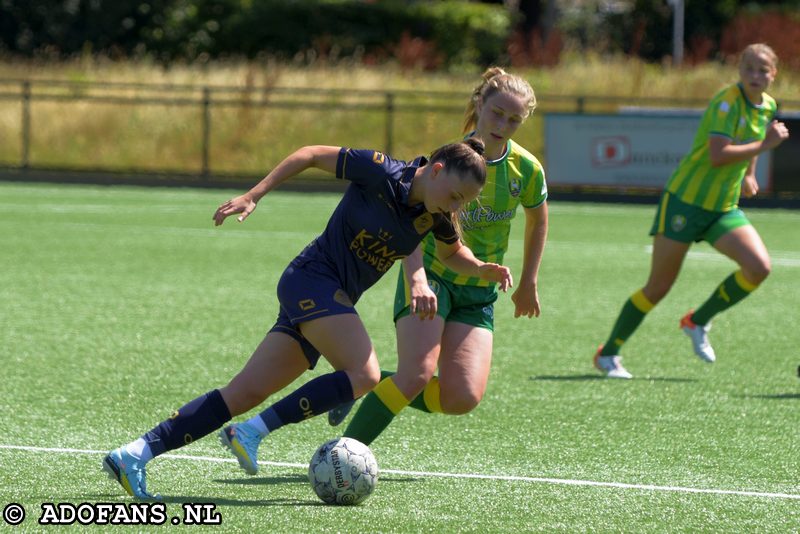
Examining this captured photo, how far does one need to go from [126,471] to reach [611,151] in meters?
19.0

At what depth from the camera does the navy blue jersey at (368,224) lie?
5684mm

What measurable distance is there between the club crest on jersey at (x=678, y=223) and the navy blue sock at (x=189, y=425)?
423 centimetres

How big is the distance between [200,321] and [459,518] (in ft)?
19.6

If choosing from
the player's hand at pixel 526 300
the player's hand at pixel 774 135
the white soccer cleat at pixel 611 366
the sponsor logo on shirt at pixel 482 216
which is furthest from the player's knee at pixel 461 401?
the player's hand at pixel 774 135

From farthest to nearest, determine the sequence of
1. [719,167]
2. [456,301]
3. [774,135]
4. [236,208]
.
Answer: [719,167]
[774,135]
[456,301]
[236,208]

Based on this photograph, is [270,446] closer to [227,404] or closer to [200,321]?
[227,404]

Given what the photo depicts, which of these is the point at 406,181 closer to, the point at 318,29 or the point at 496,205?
the point at 496,205

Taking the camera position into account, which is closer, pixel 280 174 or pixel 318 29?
pixel 280 174

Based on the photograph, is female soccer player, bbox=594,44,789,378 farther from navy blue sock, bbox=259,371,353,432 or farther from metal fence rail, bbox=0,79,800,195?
metal fence rail, bbox=0,79,800,195

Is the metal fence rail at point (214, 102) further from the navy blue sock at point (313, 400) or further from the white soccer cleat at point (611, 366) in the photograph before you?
the navy blue sock at point (313, 400)

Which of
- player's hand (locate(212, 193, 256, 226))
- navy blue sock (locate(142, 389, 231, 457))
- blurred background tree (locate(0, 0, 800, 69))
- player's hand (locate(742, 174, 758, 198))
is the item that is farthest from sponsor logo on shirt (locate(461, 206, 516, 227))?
blurred background tree (locate(0, 0, 800, 69))

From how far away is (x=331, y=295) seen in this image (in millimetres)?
5664

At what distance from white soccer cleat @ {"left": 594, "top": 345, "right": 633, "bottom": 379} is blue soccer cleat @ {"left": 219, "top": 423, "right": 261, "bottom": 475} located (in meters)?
3.99

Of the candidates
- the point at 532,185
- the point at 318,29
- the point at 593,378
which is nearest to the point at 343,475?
the point at 532,185
